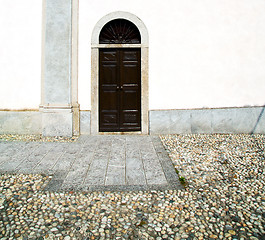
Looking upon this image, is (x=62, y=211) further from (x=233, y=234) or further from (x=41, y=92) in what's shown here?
(x=41, y=92)

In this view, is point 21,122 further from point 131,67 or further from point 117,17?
point 117,17

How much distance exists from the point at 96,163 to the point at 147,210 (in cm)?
170

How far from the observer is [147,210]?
287cm

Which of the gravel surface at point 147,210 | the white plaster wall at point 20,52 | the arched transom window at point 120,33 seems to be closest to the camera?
the gravel surface at point 147,210

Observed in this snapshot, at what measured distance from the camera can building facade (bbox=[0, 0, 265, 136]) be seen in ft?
20.2

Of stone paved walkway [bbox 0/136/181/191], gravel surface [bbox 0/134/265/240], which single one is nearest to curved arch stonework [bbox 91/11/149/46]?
stone paved walkway [bbox 0/136/181/191]

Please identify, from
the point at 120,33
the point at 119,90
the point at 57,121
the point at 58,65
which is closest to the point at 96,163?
the point at 57,121

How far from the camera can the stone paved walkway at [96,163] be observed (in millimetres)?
3576

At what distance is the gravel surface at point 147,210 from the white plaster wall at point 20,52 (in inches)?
122

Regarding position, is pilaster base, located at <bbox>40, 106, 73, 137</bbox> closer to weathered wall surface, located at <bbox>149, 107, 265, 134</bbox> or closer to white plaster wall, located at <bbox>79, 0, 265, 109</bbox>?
white plaster wall, located at <bbox>79, 0, 265, 109</bbox>

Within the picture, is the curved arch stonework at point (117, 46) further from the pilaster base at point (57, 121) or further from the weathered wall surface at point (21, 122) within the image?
the weathered wall surface at point (21, 122)

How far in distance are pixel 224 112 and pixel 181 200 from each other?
4.09m

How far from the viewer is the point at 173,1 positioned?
247 inches

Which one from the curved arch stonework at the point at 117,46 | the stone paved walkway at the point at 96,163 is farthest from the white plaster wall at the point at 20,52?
the stone paved walkway at the point at 96,163
